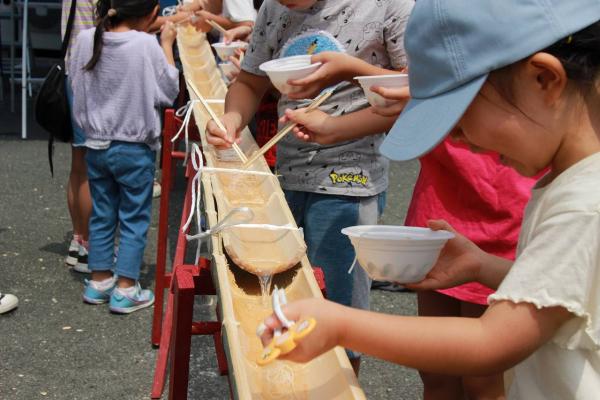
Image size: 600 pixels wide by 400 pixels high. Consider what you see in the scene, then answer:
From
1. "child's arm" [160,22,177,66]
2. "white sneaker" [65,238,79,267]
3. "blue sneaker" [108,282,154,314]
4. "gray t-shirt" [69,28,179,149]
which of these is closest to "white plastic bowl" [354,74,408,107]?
"gray t-shirt" [69,28,179,149]

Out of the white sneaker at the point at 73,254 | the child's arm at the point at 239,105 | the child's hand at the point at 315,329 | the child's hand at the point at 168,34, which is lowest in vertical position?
the white sneaker at the point at 73,254

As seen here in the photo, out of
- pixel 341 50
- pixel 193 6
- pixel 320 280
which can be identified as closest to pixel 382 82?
pixel 341 50

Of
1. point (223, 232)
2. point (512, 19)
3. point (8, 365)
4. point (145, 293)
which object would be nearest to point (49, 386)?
point (8, 365)

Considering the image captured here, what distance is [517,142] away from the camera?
1286mm

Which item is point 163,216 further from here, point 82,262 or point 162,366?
point 82,262

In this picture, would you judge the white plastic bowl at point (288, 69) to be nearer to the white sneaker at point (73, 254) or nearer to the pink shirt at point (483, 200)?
the pink shirt at point (483, 200)

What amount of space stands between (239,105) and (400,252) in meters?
1.52

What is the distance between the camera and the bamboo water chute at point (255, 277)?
5.72ft

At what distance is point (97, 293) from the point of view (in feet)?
14.5

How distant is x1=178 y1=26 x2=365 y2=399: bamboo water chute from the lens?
1.74 meters

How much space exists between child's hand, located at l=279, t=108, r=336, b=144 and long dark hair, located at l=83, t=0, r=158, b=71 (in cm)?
178

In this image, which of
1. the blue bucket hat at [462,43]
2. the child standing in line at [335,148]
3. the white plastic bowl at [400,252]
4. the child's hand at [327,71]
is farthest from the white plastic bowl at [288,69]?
the blue bucket hat at [462,43]

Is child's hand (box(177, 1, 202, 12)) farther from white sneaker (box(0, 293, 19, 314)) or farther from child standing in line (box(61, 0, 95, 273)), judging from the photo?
white sneaker (box(0, 293, 19, 314))

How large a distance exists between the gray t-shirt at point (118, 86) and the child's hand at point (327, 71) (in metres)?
1.76
